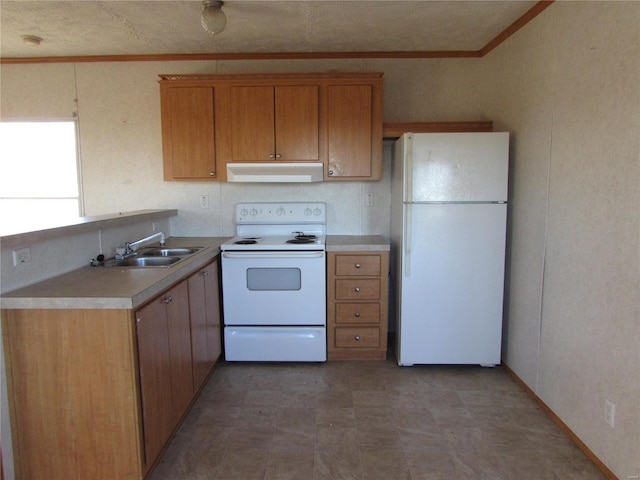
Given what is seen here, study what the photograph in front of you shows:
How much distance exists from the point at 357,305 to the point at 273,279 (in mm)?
671

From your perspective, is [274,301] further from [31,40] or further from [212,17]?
[31,40]

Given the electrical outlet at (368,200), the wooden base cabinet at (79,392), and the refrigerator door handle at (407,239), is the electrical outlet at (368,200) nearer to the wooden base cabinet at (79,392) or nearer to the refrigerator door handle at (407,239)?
the refrigerator door handle at (407,239)

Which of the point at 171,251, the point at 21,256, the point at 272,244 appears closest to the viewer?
the point at 21,256

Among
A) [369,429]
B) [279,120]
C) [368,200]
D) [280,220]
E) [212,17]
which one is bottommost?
[369,429]

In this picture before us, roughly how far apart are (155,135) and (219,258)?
136cm

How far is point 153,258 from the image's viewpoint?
262 centimetres

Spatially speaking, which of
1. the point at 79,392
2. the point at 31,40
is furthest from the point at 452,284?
the point at 31,40

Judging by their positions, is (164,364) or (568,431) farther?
(568,431)

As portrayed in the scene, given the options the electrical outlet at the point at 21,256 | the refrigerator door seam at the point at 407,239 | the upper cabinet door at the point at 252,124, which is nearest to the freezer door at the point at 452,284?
the refrigerator door seam at the point at 407,239

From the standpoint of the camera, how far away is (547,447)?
2.06m

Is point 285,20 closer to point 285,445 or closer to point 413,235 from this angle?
point 413,235

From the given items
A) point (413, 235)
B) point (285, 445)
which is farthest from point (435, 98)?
point (285, 445)

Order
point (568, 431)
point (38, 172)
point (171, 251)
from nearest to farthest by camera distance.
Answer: point (568, 431) → point (171, 251) → point (38, 172)

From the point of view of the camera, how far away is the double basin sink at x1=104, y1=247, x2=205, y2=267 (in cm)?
247
